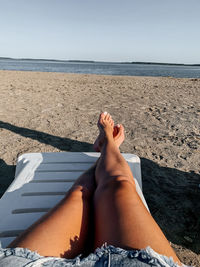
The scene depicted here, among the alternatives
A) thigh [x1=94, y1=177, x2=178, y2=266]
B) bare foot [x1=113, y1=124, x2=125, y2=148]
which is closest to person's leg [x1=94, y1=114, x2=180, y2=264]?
thigh [x1=94, y1=177, x2=178, y2=266]

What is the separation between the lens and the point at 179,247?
59.9 inches

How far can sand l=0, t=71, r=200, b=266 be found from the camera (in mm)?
1879

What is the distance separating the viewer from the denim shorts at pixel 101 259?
26.2 inches

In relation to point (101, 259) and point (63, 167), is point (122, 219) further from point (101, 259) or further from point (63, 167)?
point (63, 167)

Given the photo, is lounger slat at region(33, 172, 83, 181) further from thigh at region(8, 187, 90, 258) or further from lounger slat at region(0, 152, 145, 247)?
thigh at region(8, 187, 90, 258)

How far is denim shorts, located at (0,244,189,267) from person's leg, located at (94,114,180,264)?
5 cm

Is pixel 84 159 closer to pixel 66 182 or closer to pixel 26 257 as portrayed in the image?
pixel 66 182

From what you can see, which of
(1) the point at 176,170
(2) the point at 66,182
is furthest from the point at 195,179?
(2) the point at 66,182

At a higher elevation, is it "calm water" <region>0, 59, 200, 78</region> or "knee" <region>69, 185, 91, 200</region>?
"calm water" <region>0, 59, 200, 78</region>

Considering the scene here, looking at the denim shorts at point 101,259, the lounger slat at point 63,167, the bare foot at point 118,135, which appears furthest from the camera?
the bare foot at point 118,135

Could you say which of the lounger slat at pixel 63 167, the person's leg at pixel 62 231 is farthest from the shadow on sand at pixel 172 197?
the person's leg at pixel 62 231

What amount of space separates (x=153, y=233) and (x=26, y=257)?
459mm

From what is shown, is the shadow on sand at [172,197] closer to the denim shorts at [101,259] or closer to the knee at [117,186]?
the knee at [117,186]

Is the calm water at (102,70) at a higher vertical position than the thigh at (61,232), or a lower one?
higher
